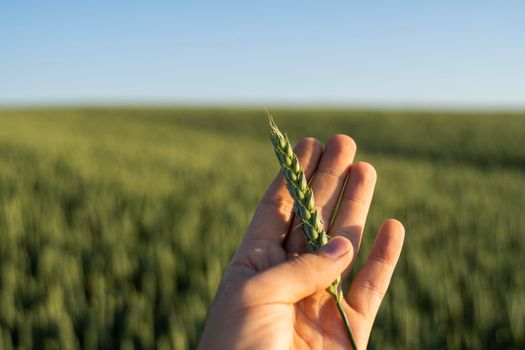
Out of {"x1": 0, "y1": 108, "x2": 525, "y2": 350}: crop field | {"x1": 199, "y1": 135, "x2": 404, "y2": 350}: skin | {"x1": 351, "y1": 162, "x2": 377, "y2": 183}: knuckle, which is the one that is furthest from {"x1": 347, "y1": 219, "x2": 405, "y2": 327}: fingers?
{"x1": 0, "y1": 108, "x2": 525, "y2": 350}: crop field

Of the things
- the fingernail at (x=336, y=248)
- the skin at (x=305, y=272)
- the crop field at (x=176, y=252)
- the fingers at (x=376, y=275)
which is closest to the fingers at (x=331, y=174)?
the skin at (x=305, y=272)

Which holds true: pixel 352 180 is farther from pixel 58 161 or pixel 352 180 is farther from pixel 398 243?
pixel 58 161

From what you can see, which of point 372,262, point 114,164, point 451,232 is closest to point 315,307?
point 372,262

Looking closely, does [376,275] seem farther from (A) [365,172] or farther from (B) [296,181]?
(B) [296,181]

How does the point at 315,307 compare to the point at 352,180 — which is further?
the point at 352,180

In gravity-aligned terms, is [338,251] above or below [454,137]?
above

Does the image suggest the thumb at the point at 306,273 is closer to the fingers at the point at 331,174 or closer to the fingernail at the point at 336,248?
the fingernail at the point at 336,248
